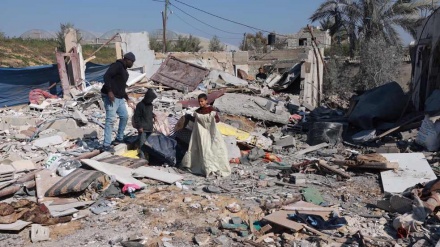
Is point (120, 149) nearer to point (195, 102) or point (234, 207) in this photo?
point (234, 207)

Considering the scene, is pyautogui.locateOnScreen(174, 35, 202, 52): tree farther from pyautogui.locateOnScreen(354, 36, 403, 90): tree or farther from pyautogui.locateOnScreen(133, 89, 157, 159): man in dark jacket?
pyautogui.locateOnScreen(133, 89, 157, 159): man in dark jacket

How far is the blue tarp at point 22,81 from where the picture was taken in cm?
1192

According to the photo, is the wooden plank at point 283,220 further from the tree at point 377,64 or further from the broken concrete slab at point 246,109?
the tree at point 377,64

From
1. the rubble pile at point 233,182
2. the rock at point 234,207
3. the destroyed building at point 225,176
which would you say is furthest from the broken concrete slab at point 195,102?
the rock at point 234,207

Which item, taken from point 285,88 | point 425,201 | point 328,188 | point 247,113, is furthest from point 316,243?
point 285,88

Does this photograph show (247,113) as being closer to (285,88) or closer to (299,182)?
(299,182)

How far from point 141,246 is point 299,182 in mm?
2737

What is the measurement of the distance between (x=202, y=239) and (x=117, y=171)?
7.51 feet

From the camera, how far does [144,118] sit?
23.1 feet

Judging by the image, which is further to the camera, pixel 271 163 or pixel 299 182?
pixel 271 163

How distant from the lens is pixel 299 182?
6137 millimetres

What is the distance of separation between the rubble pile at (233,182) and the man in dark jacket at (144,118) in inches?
7.6

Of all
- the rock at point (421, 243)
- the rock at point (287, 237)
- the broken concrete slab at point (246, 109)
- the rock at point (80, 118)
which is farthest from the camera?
the broken concrete slab at point (246, 109)

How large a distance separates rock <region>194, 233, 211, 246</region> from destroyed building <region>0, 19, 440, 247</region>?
0.02 metres
